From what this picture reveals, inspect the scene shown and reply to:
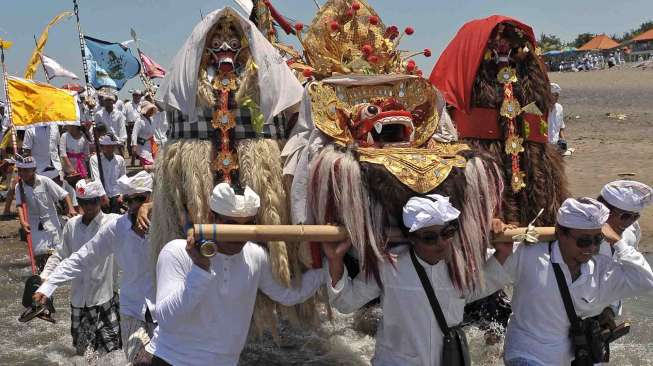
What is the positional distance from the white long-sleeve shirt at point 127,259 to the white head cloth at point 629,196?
2674 mm

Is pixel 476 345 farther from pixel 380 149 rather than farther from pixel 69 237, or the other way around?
pixel 69 237

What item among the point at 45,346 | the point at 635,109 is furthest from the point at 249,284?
the point at 635,109

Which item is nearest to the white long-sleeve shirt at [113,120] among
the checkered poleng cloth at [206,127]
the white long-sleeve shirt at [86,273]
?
the white long-sleeve shirt at [86,273]

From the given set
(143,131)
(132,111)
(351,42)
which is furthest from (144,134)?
(351,42)

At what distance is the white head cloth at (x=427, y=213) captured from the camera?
2.99 meters

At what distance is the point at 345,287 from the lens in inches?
128

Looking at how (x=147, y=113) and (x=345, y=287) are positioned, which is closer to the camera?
(x=345, y=287)

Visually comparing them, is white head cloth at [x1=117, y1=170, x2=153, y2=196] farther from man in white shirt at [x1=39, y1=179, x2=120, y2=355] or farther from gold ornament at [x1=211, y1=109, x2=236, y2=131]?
man in white shirt at [x1=39, y1=179, x2=120, y2=355]

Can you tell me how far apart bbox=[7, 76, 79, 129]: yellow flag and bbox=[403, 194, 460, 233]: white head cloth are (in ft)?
17.8

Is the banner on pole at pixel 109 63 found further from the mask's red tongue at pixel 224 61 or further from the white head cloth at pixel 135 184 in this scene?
the mask's red tongue at pixel 224 61

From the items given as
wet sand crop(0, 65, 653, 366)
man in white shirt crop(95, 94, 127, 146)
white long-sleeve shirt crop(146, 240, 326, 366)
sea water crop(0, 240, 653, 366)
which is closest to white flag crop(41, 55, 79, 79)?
man in white shirt crop(95, 94, 127, 146)

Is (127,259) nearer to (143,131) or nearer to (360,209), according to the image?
(360,209)

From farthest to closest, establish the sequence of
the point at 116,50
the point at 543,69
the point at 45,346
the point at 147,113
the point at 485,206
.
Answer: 1. the point at 147,113
2. the point at 116,50
3. the point at 45,346
4. the point at 543,69
5. the point at 485,206

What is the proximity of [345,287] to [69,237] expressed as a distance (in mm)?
2851
